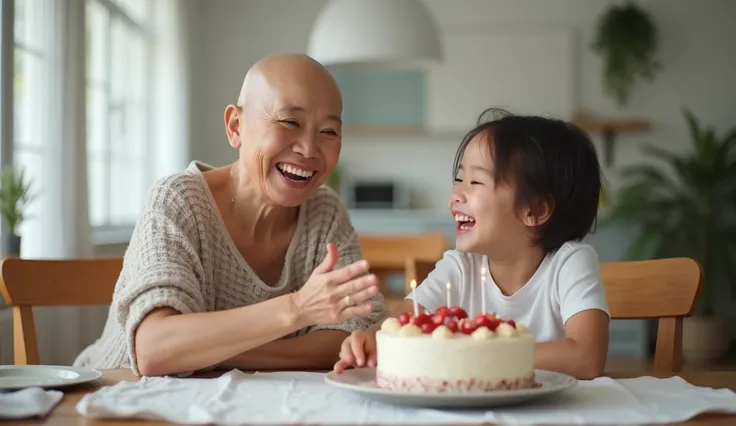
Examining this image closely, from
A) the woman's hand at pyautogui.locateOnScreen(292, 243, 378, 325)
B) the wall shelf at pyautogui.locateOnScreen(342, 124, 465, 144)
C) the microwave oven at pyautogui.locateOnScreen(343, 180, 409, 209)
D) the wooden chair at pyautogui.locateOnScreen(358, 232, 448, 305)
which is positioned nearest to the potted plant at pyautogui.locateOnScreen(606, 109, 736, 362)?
the wall shelf at pyautogui.locateOnScreen(342, 124, 465, 144)

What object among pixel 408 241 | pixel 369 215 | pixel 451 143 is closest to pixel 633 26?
pixel 451 143

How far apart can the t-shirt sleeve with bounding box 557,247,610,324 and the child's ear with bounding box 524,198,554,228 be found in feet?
0.39

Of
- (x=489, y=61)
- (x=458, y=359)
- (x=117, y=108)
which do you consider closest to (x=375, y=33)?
(x=458, y=359)

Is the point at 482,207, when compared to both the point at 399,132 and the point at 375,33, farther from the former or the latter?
the point at 399,132

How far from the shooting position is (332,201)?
2.11 meters

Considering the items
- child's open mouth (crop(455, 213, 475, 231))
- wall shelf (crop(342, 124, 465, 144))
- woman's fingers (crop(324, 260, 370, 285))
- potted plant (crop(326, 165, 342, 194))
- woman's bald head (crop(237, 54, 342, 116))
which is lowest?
woman's fingers (crop(324, 260, 370, 285))

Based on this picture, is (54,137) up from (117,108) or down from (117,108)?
down

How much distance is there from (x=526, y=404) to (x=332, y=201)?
37.5 inches

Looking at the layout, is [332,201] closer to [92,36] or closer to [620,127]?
[92,36]

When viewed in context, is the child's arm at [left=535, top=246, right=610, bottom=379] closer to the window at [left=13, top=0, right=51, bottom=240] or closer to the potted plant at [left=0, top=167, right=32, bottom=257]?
the potted plant at [left=0, top=167, right=32, bottom=257]

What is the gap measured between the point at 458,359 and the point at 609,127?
639 centimetres

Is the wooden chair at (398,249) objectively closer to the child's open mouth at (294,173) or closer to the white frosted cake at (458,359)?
the child's open mouth at (294,173)

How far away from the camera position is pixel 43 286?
204cm

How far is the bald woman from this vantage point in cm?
149
